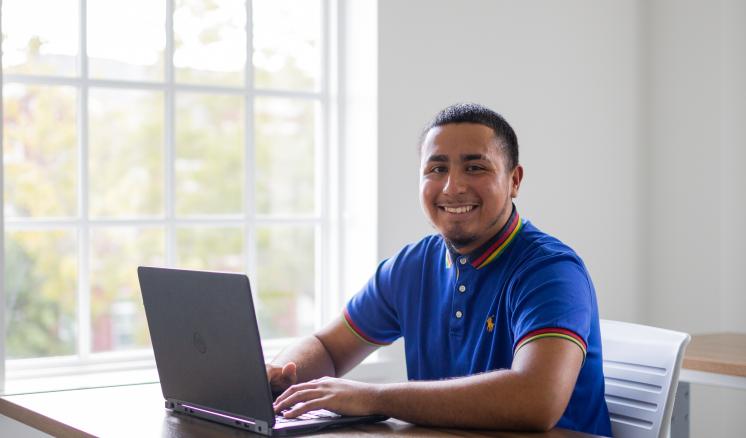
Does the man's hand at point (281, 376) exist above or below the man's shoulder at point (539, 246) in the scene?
below

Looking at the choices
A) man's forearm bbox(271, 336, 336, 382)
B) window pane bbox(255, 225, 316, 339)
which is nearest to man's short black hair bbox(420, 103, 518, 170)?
man's forearm bbox(271, 336, 336, 382)

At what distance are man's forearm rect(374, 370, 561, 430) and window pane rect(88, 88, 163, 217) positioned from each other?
13216 millimetres

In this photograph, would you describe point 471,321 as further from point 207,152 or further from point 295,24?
point 207,152

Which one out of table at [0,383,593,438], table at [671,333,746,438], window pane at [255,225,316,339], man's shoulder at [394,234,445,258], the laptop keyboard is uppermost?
man's shoulder at [394,234,445,258]

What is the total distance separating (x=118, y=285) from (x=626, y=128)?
11.2 m

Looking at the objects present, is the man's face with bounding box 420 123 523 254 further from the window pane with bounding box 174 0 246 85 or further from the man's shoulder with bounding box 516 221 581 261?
the window pane with bounding box 174 0 246 85

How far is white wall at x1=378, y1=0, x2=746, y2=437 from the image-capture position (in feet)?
12.1

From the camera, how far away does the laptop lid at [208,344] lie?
1.75 metres

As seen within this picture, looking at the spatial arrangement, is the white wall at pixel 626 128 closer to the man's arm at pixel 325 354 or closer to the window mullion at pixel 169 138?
the window mullion at pixel 169 138

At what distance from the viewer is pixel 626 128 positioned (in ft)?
13.9

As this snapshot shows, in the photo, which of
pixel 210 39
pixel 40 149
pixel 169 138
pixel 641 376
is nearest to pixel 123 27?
pixel 169 138

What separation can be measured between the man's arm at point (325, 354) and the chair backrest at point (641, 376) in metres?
0.60

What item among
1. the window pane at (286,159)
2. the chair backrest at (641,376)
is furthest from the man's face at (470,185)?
the window pane at (286,159)

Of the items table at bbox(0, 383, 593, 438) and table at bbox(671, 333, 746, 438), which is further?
table at bbox(671, 333, 746, 438)
